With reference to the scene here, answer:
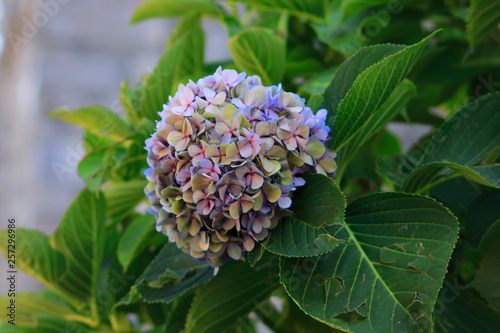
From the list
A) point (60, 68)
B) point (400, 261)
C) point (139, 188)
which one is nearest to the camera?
point (400, 261)

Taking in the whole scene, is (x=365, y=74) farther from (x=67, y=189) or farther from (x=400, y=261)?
(x=67, y=189)

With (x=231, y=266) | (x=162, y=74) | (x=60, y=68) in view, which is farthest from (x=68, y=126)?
(x=231, y=266)

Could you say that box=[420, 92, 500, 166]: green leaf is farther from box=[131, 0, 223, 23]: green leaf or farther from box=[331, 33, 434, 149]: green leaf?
box=[131, 0, 223, 23]: green leaf

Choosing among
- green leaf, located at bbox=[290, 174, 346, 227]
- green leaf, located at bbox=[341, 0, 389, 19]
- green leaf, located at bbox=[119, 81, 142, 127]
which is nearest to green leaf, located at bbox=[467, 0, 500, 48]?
green leaf, located at bbox=[341, 0, 389, 19]

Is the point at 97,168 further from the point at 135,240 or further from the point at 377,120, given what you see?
the point at 377,120

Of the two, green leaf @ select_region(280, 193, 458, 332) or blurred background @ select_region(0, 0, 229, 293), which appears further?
blurred background @ select_region(0, 0, 229, 293)

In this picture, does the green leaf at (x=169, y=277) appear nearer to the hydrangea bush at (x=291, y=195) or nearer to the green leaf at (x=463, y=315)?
the hydrangea bush at (x=291, y=195)

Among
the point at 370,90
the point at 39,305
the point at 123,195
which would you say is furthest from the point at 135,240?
the point at 370,90
